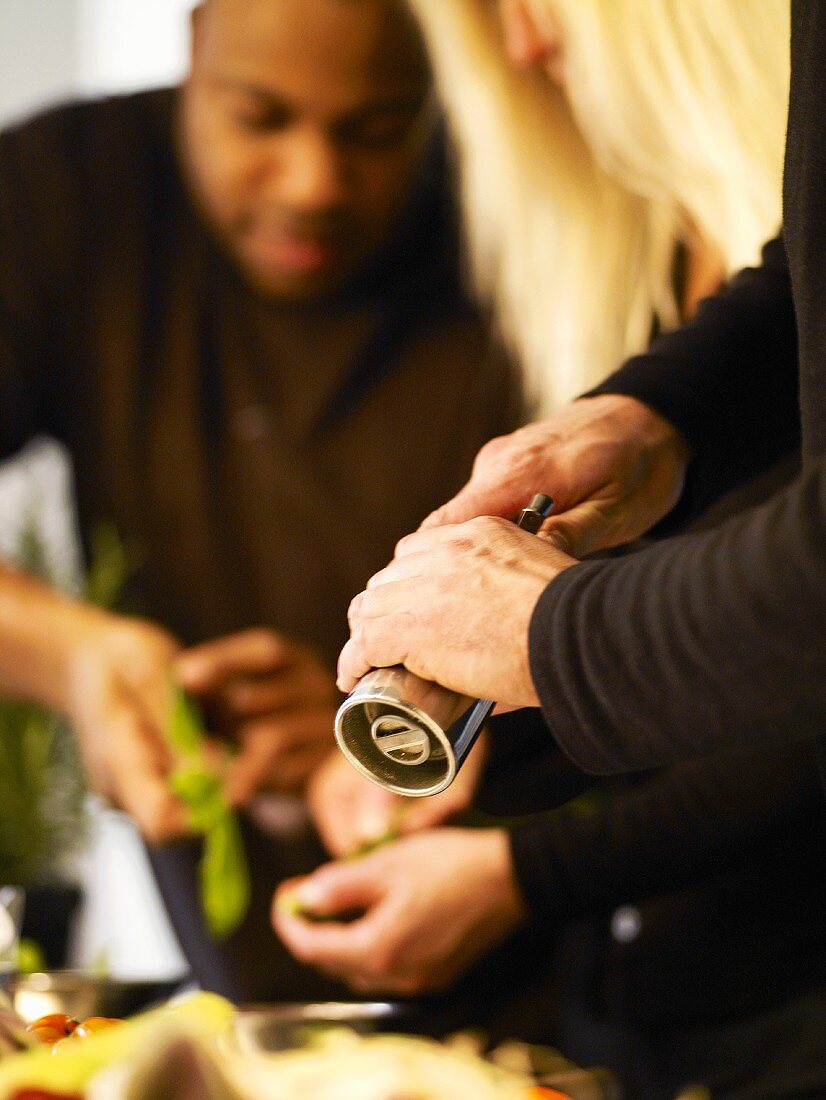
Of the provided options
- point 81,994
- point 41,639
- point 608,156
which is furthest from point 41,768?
point 608,156

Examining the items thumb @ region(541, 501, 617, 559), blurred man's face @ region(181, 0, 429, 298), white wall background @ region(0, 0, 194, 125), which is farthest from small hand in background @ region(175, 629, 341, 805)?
thumb @ region(541, 501, 617, 559)

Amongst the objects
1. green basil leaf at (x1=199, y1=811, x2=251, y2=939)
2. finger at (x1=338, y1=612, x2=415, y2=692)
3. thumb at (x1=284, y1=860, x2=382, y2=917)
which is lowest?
green basil leaf at (x1=199, y1=811, x2=251, y2=939)

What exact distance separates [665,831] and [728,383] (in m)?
0.42

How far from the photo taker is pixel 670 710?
38 cm

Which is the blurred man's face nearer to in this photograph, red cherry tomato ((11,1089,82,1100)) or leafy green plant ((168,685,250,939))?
leafy green plant ((168,685,250,939))

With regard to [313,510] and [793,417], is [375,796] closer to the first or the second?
[313,510]

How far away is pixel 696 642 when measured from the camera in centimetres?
37

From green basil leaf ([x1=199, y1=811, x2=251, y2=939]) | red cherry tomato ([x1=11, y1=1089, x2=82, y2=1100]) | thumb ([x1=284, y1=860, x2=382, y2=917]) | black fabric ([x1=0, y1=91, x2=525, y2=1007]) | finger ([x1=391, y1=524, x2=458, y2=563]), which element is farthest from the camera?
black fabric ([x1=0, y1=91, x2=525, y2=1007])

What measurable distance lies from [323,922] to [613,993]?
25 centimetres

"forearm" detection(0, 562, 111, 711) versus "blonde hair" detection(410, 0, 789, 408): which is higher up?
"blonde hair" detection(410, 0, 789, 408)

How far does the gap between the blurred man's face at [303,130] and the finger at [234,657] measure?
405 mm

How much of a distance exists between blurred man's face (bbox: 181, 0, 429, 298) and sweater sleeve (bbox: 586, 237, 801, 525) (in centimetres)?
74

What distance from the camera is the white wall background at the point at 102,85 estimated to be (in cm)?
141

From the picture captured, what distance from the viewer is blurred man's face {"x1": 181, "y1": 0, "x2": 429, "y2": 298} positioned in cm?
124
